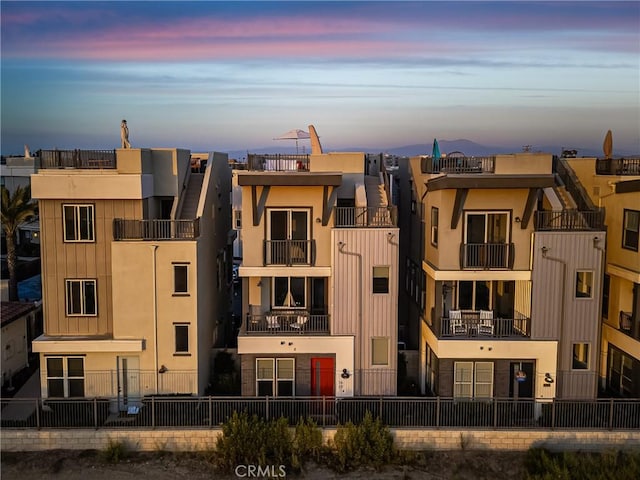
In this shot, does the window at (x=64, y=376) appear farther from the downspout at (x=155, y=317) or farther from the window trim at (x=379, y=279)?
the window trim at (x=379, y=279)

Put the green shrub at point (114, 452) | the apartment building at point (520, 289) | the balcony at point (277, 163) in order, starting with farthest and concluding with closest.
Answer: the balcony at point (277, 163)
the apartment building at point (520, 289)
the green shrub at point (114, 452)

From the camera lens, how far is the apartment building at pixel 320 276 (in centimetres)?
2131

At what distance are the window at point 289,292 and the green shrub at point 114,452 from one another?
7362 mm

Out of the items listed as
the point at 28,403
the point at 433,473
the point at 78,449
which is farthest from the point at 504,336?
the point at 28,403

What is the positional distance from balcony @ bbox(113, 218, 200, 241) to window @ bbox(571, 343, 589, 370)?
1441 centimetres

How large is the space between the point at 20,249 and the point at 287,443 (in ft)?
105

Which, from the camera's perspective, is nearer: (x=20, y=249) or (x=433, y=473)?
(x=433, y=473)

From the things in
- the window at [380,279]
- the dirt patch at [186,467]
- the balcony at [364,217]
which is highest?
the balcony at [364,217]

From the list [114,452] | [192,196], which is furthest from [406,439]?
[192,196]

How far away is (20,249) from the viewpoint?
4275 cm

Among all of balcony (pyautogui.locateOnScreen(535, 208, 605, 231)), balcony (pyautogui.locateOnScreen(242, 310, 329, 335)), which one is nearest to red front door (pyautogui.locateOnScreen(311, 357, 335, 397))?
balcony (pyautogui.locateOnScreen(242, 310, 329, 335))

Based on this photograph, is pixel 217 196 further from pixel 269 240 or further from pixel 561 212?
pixel 561 212

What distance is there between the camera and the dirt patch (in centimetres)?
1823

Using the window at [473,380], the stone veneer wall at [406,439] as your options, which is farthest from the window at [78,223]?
the window at [473,380]
